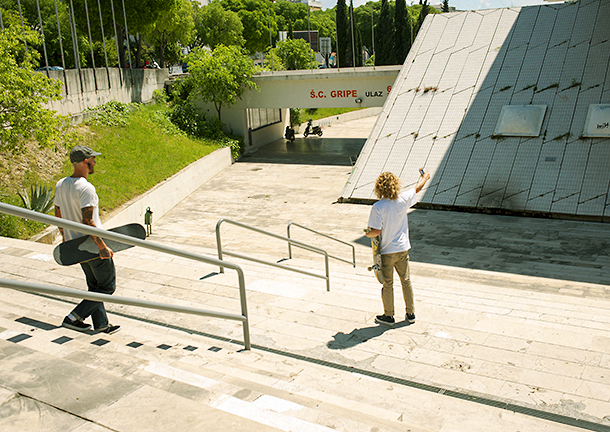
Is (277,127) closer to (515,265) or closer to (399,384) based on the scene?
(515,265)

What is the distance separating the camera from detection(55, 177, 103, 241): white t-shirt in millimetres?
4484

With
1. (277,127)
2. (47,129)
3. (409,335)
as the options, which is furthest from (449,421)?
(277,127)

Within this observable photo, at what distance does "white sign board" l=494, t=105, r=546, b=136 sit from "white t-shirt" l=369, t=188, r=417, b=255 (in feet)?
43.8

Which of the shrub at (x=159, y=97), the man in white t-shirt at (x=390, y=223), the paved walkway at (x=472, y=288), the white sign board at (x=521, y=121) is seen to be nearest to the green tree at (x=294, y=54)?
the shrub at (x=159, y=97)

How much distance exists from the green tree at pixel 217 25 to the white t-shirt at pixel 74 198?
142 ft

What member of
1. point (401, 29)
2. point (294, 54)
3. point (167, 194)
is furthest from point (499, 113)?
point (401, 29)

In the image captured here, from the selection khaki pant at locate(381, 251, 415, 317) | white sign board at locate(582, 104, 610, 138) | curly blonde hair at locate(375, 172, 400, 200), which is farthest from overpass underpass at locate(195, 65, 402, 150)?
curly blonde hair at locate(375, 172, 400, 200)

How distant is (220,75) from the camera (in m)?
25.9

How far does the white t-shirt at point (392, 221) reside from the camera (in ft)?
17.3

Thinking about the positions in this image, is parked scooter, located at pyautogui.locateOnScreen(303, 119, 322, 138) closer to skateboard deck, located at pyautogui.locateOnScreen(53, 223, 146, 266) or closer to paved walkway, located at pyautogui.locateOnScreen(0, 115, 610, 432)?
paved walkway, located at pyautogui.locateOnScreen(0, 115, 610, 432)

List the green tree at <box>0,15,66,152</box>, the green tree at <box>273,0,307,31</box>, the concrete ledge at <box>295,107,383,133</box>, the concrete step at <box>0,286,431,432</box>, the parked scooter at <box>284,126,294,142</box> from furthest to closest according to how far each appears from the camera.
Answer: the green tree at <box>273,0,307,31</box> → the concrete ledge at <box>295,107,383,133</box> → the parked scooter at <box>284,126,294,142</box> → the green tree at <box>0,15,66,152</box> → the concrete step at <box>0,286,431,432</box>

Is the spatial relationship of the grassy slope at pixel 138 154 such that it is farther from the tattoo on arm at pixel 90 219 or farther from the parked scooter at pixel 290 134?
the tattoo on arm at pixel 90 219

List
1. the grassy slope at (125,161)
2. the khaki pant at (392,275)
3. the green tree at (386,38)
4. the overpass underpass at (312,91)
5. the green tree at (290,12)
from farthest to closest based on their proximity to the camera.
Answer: the green tree at (290,12) → the green tree at (386,38) → the overpass underpass at (312,91) → the grassy slope at (125,161) → the khaki pant at (392,275)

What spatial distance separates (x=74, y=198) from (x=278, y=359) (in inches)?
88.7
